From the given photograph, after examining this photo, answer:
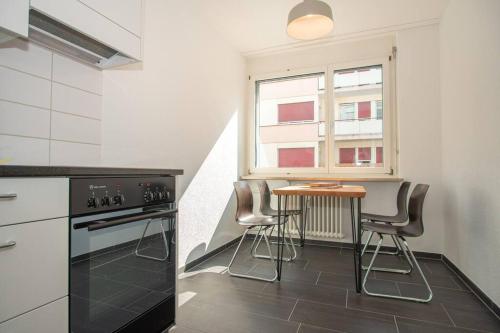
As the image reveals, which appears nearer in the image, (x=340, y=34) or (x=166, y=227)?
(x=166, y=227)

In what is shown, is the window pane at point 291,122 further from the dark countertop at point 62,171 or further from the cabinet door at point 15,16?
the cabinet door at point 15,16

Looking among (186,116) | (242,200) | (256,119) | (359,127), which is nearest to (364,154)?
(359,127)

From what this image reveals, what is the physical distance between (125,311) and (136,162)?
1134 millimetres

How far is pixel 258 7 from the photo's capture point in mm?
2842

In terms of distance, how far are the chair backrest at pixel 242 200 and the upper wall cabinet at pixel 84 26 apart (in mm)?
1557

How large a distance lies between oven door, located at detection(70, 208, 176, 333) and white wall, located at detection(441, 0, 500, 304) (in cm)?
212

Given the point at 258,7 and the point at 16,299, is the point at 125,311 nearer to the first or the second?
the point at 16,299

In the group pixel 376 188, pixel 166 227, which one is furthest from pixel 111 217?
pixel 376 188

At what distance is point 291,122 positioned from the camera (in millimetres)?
3918

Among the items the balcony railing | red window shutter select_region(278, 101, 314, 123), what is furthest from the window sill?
red window shutter select_region(278, 101, 314, 123)

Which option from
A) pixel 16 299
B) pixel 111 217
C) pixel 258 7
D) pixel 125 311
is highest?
pixel 258 7

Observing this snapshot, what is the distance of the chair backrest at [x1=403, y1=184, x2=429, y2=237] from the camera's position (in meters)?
2.13

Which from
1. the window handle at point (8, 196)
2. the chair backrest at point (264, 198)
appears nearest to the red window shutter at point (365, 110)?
the chair backrest at point (264, 198)

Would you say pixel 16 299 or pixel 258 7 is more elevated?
pixel 258 7
